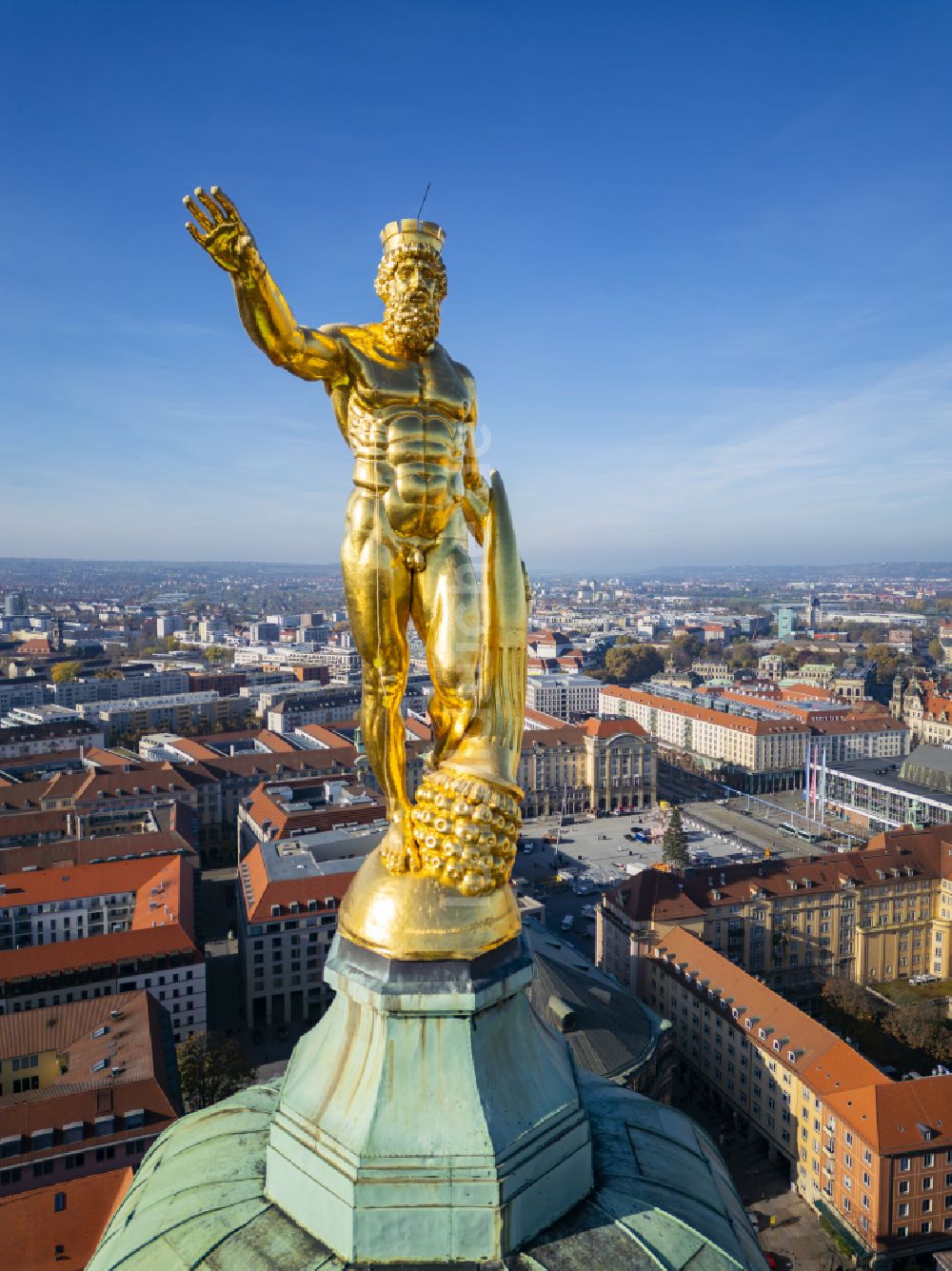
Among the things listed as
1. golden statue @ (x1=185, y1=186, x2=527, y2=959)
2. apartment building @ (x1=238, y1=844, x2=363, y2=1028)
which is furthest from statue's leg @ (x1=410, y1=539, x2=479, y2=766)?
apartment building @ (x1=238, y1=844, x2=363, y2=1028)

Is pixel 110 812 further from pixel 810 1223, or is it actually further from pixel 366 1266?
pixel 366 1266

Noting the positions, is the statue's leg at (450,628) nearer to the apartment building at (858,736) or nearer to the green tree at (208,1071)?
the green tree at (208,1071)

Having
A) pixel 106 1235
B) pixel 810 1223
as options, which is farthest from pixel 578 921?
pixel 106 1235

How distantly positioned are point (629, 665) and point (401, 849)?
148 meters

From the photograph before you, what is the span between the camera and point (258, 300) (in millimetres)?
5684

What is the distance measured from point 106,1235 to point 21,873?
155ft

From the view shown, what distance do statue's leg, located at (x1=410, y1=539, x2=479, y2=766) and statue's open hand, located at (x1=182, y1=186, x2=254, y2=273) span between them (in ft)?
7.46

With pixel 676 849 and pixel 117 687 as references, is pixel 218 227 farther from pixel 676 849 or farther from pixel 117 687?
pixel 117 687

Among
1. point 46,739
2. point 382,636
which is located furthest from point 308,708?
point 382,636

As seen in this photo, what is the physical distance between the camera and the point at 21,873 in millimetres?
47312

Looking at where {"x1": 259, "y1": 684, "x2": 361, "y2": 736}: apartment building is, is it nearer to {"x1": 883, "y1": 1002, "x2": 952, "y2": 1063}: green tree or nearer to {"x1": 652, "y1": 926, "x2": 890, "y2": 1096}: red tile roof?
{"x1": 652, "y1": 926, "x2": 890, "y2": 1096}: red tile roof

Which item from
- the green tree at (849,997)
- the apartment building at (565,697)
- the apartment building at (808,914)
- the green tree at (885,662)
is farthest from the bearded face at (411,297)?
the green tree at (885,662)

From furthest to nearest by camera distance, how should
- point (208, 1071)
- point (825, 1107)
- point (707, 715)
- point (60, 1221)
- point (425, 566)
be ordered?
point (707, 715)
point (208, 1071)
point (825, 1107)
point (60, 1221)
point (425, 566)

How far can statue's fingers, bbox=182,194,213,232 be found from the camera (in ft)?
17.8
